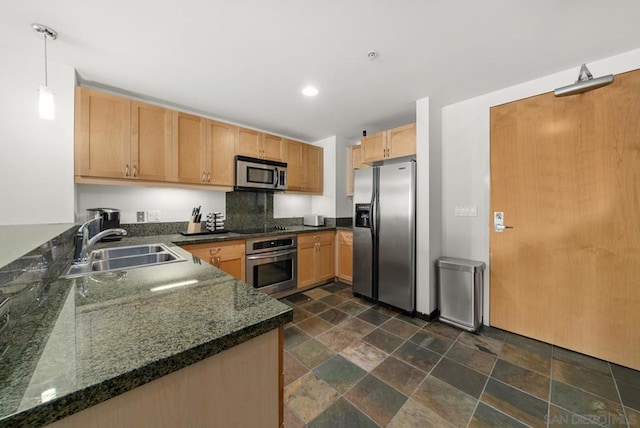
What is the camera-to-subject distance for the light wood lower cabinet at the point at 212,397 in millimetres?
507

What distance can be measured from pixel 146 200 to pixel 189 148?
2.46 ft

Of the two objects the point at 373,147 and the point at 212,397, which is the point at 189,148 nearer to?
the point at 373,147

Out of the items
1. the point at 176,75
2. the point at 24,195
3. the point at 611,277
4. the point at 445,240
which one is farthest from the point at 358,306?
the point at 24,195

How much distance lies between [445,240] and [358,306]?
1.27m

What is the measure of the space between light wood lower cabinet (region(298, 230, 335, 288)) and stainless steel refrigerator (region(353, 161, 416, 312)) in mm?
574

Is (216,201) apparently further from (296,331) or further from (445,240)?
(445,240)

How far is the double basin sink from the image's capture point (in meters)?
1.45

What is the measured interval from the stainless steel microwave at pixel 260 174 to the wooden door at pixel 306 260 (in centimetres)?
80

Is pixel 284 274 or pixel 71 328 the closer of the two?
pixel 71 328

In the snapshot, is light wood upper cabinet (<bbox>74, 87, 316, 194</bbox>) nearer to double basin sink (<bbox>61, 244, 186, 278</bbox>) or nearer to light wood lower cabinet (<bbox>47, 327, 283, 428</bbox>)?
double basin sink (<bbox>61, 244, 186, 278</bbox>)

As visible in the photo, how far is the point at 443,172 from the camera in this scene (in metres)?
2.75

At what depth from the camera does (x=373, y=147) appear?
3143 millimetres

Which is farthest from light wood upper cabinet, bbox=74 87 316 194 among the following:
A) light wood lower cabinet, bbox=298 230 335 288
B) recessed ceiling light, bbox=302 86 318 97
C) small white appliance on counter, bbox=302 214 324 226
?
light wood lower cabinet, bbox=298 230 335 288

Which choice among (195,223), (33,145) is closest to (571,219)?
(195,223)
